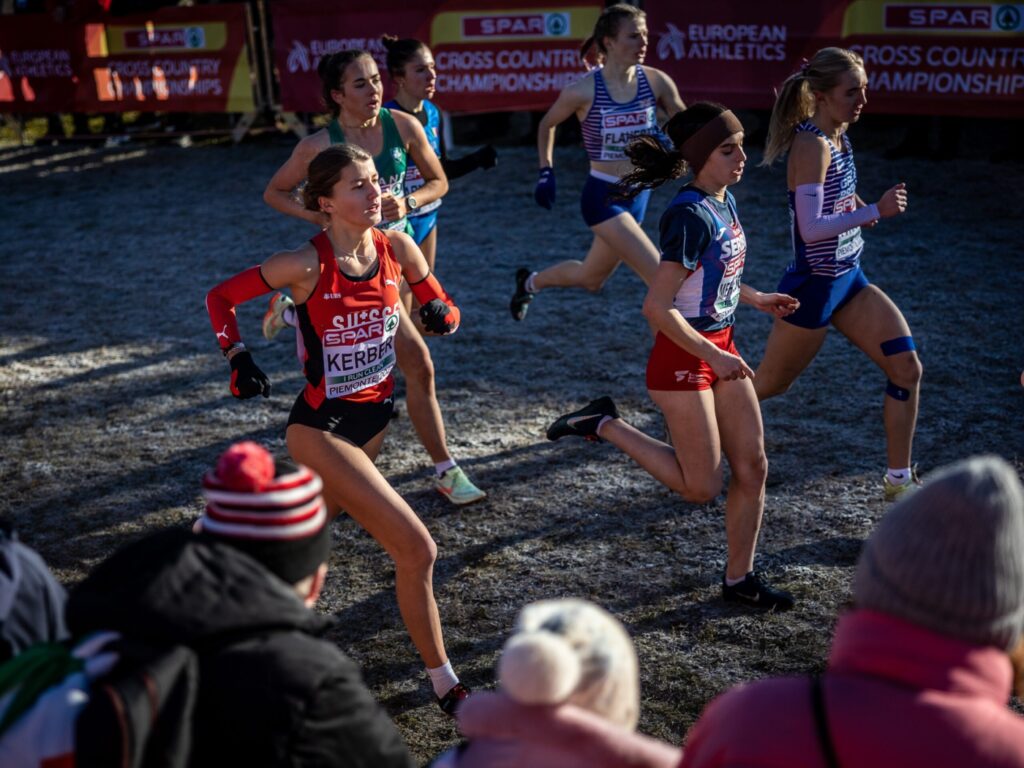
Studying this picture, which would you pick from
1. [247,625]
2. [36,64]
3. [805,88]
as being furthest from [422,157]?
[36,64]

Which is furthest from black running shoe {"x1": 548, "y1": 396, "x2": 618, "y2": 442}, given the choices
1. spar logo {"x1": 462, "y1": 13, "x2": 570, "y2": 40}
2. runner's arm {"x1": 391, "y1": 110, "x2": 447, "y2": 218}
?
spar logo {"x1": 462, "y1": 13, "x2": 570, "y2": 40}

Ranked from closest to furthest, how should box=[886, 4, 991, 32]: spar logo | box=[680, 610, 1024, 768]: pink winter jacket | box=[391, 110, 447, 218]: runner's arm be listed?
box=[680, 610, 1024, 768]: pink winter jacket
box=[391, 110, 447, 218]: runner's arm
box=[886, 4, 991, 32]: spar logo

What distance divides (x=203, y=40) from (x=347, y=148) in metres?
12.7

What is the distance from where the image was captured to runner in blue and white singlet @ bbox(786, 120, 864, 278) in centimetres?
519

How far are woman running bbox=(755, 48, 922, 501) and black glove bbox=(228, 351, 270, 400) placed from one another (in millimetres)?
2471

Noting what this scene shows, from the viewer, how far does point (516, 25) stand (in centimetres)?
1366

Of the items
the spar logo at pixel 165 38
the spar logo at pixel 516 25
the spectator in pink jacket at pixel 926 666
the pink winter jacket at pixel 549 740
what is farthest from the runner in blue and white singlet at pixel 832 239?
the spar logo at pixel 165 38

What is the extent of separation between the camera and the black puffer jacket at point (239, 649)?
6.44ft

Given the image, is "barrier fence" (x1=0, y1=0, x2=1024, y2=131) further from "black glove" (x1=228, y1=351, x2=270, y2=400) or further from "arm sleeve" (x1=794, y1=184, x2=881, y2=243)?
"black glove" (x1=228, y1=351, x2=270, y2=400)

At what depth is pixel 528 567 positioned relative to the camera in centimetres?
507

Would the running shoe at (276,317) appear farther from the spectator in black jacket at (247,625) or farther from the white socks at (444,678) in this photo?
the spectator in black jacket at (247,625)

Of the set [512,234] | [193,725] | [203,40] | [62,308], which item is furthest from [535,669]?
[203,40]

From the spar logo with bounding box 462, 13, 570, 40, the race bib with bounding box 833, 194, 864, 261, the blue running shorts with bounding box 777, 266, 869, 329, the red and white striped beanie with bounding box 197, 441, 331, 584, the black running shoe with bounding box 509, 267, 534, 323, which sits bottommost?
the black running shoe with bounding box 509, 267, 534, 323

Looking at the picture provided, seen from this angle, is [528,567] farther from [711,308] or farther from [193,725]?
[193,725]
